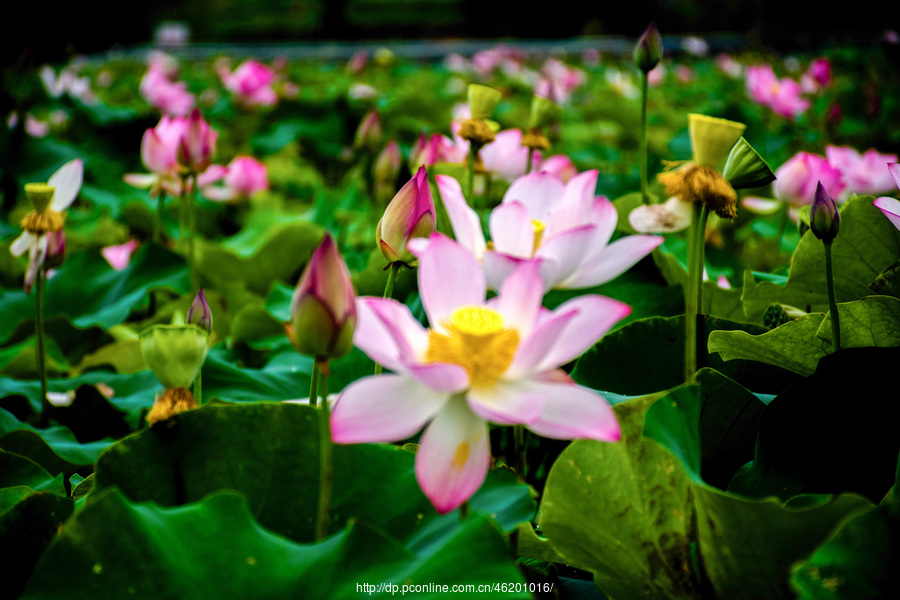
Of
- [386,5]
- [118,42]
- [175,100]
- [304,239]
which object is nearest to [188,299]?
[304,239]

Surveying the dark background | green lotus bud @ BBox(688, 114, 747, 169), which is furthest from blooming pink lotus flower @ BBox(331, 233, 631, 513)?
the dark background

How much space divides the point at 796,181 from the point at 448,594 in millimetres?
888

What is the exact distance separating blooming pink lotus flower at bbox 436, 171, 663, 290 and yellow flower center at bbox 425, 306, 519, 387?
1.8 inches

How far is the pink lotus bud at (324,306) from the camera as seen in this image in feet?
1.28

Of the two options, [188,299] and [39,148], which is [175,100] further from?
[188,299]

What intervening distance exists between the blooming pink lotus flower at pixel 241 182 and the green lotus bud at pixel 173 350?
138cm

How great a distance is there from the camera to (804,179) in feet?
3.43

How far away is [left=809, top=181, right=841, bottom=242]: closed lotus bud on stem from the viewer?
563 mm

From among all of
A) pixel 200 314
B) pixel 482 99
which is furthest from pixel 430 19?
pixel 200 314

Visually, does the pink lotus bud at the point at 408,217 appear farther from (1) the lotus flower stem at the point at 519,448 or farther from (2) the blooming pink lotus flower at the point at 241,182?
(2) the blooming pink lotus flower at the point at 241,182

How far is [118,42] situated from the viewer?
417 inches

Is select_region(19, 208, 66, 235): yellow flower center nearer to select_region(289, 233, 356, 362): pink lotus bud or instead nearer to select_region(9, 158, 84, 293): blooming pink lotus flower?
select_region(9, 158, 84, 293): blooming pink lotus flower

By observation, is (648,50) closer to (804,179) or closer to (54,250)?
(804,179)

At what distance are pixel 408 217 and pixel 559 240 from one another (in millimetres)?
134
